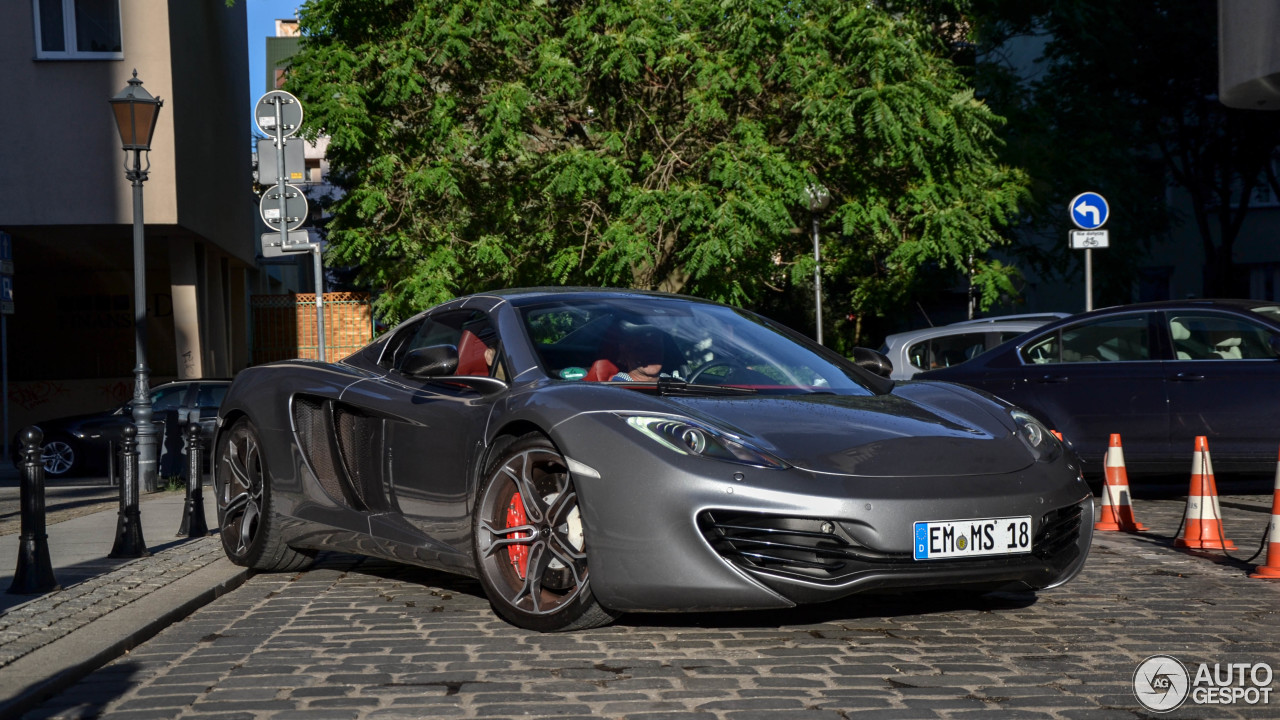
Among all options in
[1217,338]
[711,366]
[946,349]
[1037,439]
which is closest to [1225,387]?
[1217,338]

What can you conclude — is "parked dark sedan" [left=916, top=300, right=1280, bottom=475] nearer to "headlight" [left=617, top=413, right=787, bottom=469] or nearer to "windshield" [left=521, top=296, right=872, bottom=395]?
"windshield" [left=521, top=296, right=872, bottom=395]

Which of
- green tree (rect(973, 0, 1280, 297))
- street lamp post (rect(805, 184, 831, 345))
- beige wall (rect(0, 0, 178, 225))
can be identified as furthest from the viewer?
green tree (rect(973, 0, 1280, 297))

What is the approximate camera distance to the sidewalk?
480 cm

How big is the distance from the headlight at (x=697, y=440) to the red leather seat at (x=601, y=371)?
669 mm

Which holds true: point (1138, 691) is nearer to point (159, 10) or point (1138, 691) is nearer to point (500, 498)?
point (500, 498)

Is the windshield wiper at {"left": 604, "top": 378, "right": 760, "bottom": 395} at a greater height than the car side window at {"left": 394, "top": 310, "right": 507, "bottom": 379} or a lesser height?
lesser

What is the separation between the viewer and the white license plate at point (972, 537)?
4.71m

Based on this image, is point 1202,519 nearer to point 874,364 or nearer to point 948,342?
point 874,364

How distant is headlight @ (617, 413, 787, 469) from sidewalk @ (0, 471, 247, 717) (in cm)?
209

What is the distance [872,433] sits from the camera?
503 centimetres

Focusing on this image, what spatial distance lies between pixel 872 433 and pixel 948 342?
29.3 feet

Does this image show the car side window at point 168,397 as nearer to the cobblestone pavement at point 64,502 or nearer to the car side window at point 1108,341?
the cobblestone pavement at point 64,502

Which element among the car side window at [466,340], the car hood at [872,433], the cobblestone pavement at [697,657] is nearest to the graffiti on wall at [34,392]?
the cobblestone pavement at [697,657]

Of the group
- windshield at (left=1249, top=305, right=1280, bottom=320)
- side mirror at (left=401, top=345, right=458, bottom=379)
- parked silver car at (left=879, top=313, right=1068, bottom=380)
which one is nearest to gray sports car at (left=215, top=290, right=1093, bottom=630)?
side mirror at (left=401, top=345, right=458, bottom=379)
